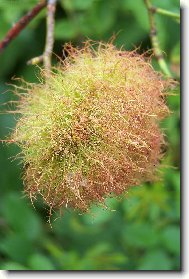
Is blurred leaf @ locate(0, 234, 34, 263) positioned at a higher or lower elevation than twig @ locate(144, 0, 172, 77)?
lower

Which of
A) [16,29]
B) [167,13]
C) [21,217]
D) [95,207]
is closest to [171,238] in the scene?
[95,207]

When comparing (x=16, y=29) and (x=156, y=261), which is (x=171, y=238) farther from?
(x=16, y=29)

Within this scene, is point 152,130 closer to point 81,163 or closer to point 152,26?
point 81,163

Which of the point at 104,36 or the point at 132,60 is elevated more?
the point at 104,36

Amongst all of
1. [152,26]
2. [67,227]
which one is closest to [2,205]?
[67,227]

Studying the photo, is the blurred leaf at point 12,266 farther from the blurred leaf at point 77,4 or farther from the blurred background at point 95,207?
the blurred leaf at point 77,4

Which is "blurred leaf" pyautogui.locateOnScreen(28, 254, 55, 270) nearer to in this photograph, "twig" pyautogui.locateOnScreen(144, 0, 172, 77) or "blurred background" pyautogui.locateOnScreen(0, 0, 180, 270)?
"blurred background" pyautogui.locateOnScreen(0, 0, 180, 270)

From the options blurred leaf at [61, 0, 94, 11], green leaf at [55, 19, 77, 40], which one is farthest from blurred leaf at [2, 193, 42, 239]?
blurred leaf at [61, 0, 94, 11]
